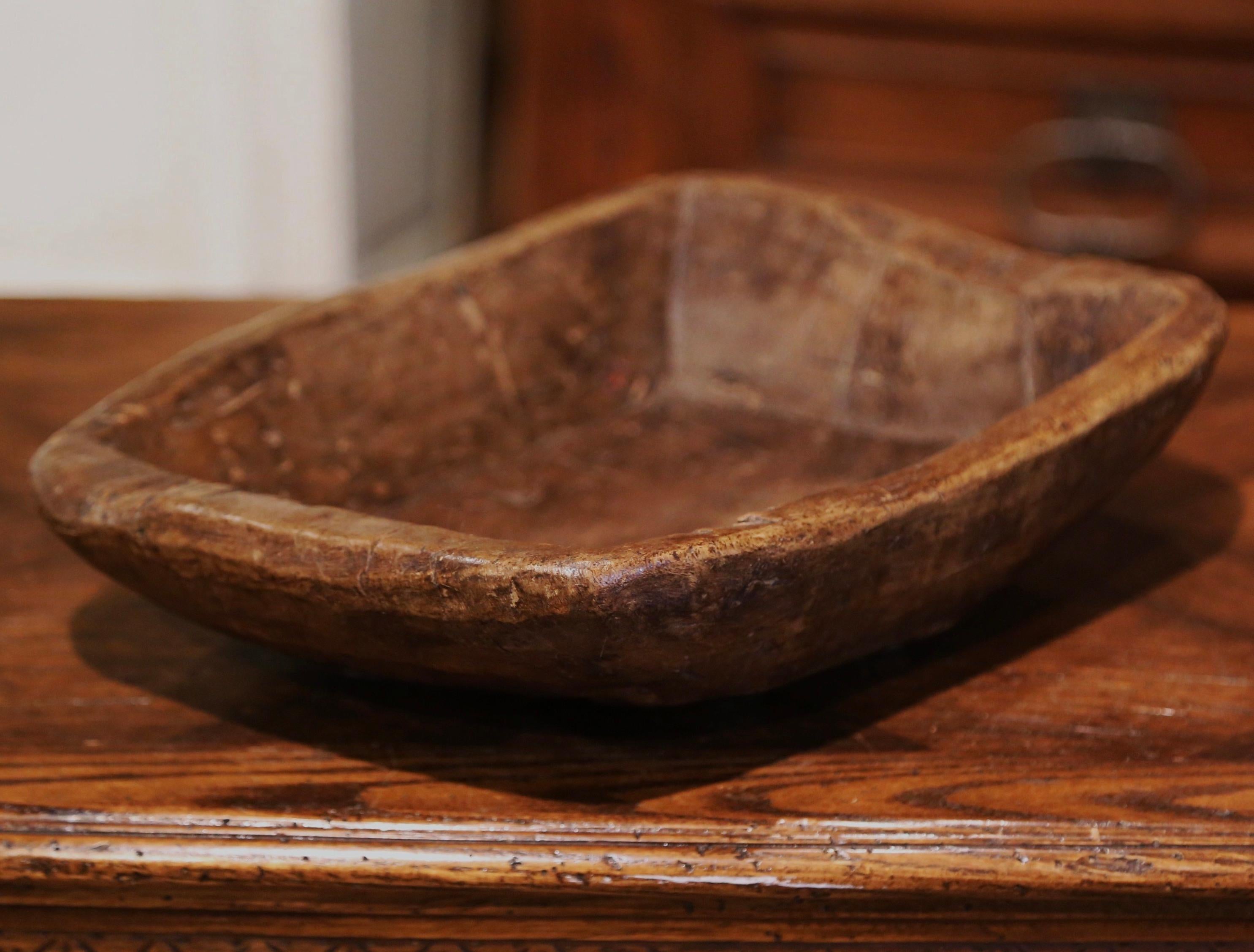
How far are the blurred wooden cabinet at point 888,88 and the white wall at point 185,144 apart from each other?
1.00 ft

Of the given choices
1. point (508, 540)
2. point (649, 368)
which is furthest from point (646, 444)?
point (508, 540)

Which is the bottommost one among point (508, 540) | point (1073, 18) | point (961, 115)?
point (508, 540)

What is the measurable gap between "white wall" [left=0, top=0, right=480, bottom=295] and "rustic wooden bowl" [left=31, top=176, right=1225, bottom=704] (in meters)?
1.08

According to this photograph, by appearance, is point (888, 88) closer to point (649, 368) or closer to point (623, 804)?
point (649, 368)

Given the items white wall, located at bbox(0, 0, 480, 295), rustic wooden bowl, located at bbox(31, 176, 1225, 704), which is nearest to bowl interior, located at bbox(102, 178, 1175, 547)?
rustic wooden bowl, located at bbox(31, 176, 1225, 704)

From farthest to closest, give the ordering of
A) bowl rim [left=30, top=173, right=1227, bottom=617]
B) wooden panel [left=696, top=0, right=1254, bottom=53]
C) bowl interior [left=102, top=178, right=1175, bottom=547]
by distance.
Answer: wooden panel [left=696, top=0, right=1254, bottom=53]
bowl interior [left=102, top=178, right=1175, bottom=547]
bowl rim [left=30, top=173, right=1227, bottom=617]

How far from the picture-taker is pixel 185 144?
7.06 feet

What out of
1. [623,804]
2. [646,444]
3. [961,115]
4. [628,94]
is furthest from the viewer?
[628,94]

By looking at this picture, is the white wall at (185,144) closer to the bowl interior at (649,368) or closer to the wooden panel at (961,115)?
the wooden panel at (961,115)

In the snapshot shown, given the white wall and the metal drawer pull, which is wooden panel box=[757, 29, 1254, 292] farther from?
the white wall

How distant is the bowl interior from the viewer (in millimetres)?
957

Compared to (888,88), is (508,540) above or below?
below

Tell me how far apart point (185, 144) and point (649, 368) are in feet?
3.99

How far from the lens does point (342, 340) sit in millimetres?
992
